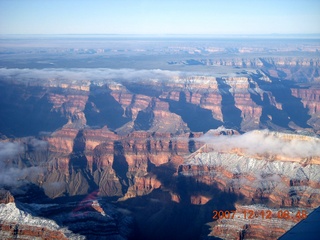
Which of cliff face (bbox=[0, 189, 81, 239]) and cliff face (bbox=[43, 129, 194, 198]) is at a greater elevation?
cliff face (bbox=[0, 189, 81, 239])

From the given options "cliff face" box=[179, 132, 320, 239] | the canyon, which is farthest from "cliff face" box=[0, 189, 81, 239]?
"cliff face" box=[179, 132, 320, 239]

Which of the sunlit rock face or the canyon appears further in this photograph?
the sunlit rock face

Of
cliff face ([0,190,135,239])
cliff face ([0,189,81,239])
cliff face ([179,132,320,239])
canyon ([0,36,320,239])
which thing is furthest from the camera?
canyon ([0,36,320,239])

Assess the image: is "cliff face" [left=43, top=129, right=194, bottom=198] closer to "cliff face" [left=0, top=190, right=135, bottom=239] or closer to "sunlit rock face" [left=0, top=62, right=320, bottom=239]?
"sunlit rock face" [left=0, top=62, right=320, bottom=239]

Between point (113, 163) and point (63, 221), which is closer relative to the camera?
point (63, 221)

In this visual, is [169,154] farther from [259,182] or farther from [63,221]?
[63,221]

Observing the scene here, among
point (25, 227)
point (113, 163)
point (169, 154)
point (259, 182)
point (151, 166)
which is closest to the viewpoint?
point (25, 227)

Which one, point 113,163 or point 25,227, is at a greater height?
point 25,227
